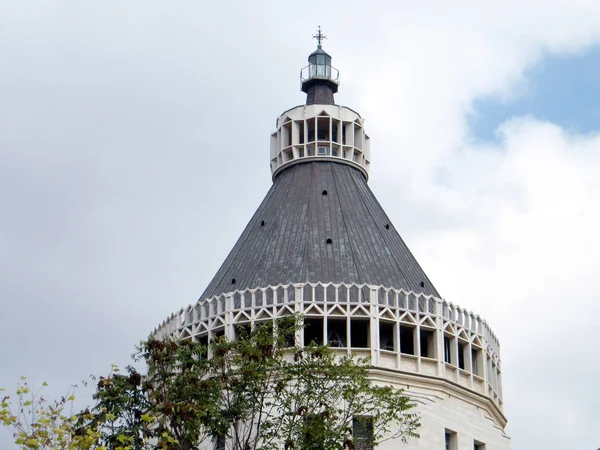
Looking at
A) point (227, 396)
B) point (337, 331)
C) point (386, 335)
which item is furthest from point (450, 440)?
point (227, 396)

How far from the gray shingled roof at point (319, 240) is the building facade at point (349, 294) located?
7 centimetres

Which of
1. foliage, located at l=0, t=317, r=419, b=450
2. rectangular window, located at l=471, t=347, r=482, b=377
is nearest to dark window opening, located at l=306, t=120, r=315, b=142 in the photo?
rectangular window, located at l=471, t=347, r=482, b=377

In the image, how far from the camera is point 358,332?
56750 millimetres

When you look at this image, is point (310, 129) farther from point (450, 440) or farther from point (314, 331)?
point (450, 440)

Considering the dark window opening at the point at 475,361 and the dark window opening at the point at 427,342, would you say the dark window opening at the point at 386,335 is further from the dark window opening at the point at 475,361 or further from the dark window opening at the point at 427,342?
the dark window opening at the point at 475,361

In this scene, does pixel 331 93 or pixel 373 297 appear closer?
pixel 373 297

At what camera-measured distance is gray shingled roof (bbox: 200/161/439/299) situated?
59.1 meters

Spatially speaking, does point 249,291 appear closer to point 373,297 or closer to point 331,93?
point 373,297

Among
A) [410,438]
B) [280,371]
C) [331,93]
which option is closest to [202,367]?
[280,371]

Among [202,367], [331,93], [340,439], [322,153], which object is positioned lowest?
[340,439]

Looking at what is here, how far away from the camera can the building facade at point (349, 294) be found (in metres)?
55.5

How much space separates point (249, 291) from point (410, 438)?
9.65 meters

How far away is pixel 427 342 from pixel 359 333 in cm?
328

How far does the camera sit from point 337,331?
56250 millimetres
